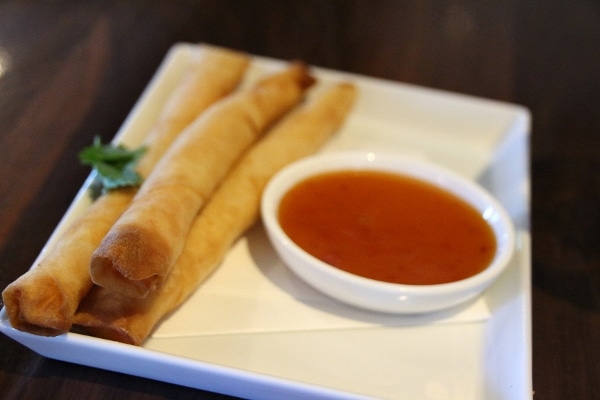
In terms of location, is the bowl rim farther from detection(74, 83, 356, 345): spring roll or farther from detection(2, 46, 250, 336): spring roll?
detection(2, 46, 250, 336): spring roll

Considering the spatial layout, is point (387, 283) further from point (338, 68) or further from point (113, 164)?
point (338, 68)

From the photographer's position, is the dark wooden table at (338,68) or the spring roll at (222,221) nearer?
the spring roll at (222,221)

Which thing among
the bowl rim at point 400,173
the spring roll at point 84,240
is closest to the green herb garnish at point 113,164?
the spring roll at point 84,240

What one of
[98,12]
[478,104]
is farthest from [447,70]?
[98,12]

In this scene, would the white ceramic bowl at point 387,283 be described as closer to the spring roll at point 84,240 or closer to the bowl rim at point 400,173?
the bowl rim at point 400,173

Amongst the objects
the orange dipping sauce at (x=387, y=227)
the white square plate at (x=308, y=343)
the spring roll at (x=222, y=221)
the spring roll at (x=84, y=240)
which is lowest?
the white square plate at (x=308, y=343)

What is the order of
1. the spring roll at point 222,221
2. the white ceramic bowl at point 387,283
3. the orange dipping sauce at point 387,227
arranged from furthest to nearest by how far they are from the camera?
the orange dipping sauce at point 387,227 → the white ceramic bowl at point 387,283 → the spring roll at point 222,221

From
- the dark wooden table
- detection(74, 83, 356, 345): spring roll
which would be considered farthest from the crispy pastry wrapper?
the dark wooden table
